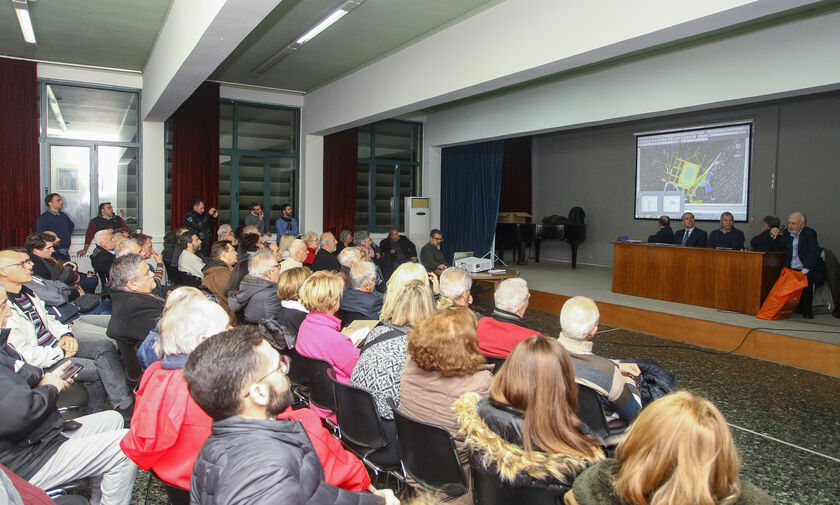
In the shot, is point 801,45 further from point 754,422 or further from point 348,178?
point 348,178

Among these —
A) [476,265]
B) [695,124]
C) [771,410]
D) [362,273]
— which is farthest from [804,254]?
[362,273]

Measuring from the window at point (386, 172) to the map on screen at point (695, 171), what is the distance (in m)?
4.45

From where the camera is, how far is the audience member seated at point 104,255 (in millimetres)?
5520

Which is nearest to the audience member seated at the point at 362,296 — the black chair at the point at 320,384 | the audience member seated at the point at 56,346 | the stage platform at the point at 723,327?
the black chair at the point at 320,384

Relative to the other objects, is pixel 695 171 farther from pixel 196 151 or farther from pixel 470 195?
pixel 196 151

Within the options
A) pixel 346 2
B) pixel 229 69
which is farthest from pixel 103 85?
pixel 346 2

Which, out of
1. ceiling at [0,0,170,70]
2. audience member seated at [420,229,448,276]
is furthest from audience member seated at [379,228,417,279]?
ceiling at [0,0,170,70]

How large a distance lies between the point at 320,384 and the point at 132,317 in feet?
4.17

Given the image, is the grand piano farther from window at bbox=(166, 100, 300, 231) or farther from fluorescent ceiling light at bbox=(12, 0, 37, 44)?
fluorescent ceiling light at bbox=(12, 0, 37, 44)

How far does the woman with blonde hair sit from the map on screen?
888 centimetres

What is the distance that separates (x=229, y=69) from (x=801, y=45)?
7.18 m

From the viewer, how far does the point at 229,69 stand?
8188 mm

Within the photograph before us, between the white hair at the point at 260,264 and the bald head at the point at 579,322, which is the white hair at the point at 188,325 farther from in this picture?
the white hair at the point at 260,264

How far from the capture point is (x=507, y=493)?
165cm
